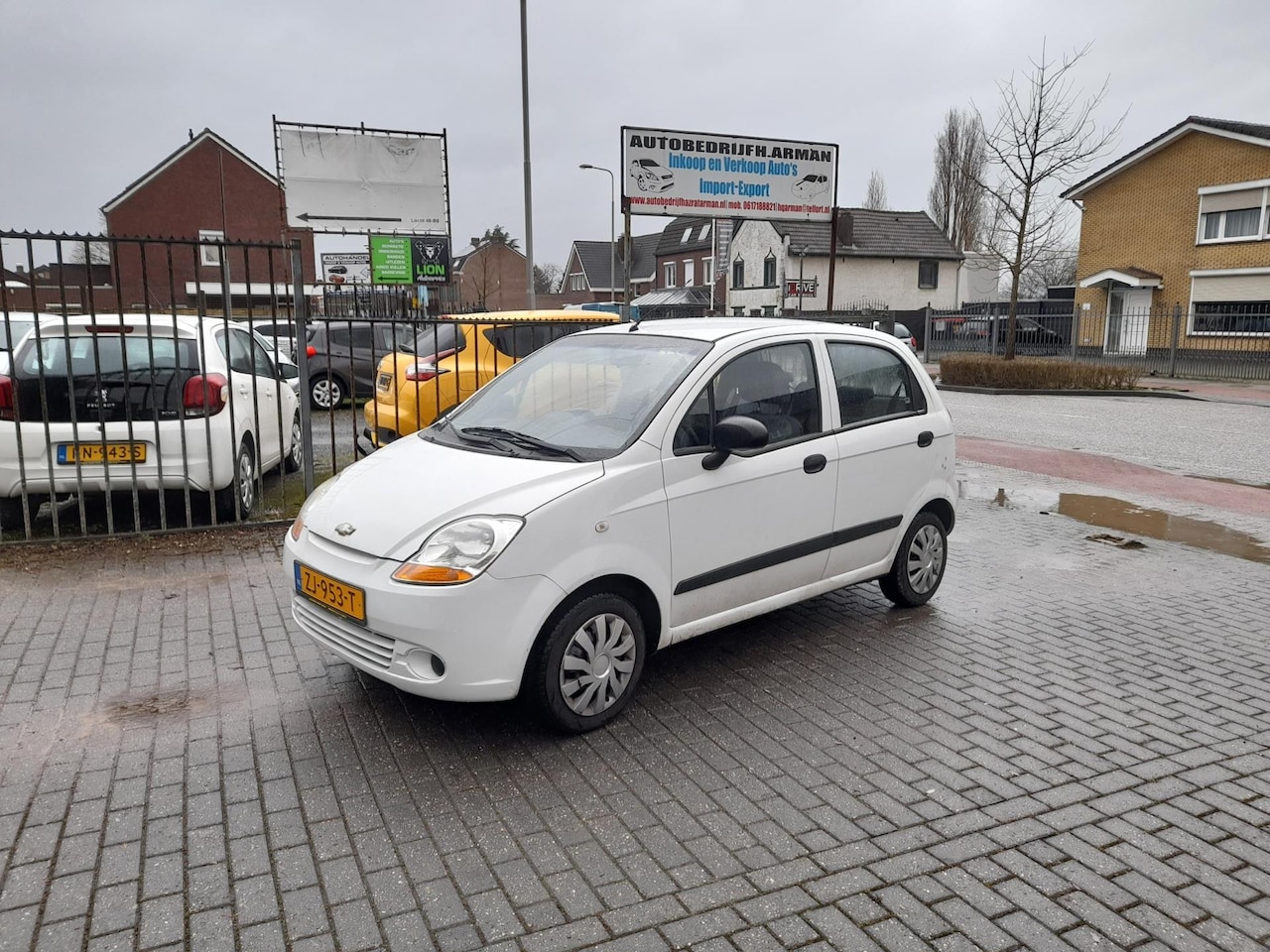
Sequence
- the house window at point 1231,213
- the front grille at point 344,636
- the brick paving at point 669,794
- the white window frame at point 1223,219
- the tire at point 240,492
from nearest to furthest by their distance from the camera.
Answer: the brick paving at point 669,794 → the front grille at point 344,636 → the tire at point 240,492 → the white window frame at point 1223,219 → the house window at point 1231,213

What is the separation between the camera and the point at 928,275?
4984cm

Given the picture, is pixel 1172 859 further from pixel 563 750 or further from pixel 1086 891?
pixel 563 750

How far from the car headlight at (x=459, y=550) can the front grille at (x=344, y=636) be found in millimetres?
314

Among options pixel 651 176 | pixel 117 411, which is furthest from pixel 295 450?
pixel 651 176

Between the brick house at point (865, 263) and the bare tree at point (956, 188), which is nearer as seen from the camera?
→ the brick house at point (865, 263)

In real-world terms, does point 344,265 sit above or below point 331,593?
above

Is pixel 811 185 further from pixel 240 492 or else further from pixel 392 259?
pixel 392 259

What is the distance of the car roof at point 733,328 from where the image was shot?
4.78 metres

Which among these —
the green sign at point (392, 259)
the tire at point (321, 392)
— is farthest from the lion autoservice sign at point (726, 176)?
the green sign at point (392, 259)

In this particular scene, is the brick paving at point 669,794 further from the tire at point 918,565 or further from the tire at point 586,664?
the tire at point 918,565

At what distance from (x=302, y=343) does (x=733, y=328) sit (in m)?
3.90

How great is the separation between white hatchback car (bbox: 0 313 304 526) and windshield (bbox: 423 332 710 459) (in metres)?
2.94

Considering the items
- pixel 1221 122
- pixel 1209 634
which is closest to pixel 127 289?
pixel 1221 122

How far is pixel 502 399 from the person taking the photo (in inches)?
195
